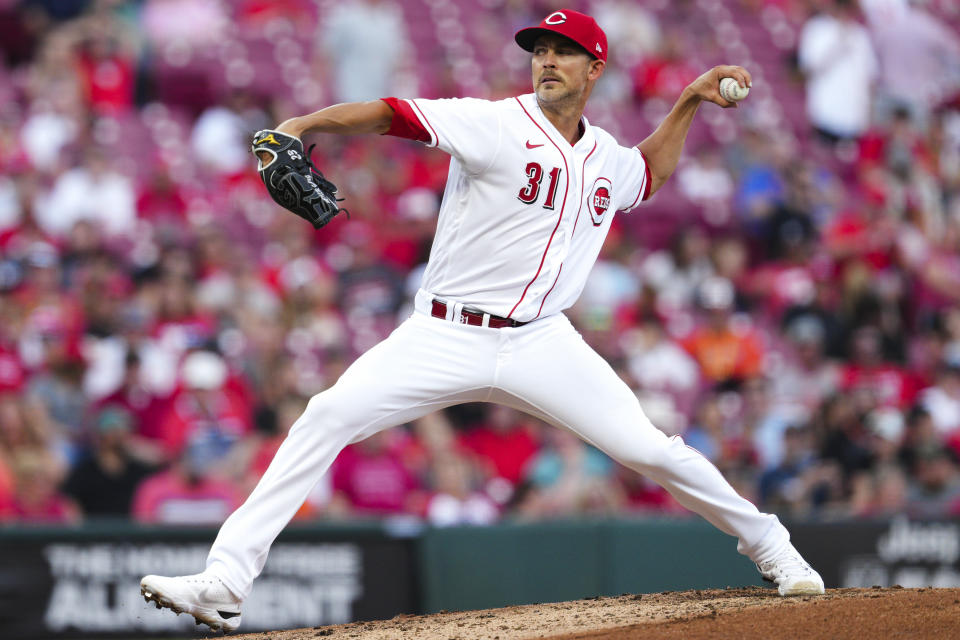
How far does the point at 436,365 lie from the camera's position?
14.3 ft

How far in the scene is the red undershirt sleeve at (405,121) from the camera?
13.9ft

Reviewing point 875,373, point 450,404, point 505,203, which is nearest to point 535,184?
point 505,203

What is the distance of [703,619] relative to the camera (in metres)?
4.51

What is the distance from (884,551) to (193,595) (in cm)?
486

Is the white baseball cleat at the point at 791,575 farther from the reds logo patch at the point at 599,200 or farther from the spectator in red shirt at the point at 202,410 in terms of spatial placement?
the spectator in red shirt at the point at 202,410

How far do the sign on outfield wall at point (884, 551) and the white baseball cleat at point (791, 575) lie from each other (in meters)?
2.81

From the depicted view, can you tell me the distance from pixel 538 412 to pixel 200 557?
125 inches

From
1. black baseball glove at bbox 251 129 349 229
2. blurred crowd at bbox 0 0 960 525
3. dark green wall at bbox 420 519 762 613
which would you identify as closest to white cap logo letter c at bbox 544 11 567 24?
black baseball glove at bbox 251 129 349 229

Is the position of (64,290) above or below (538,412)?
above

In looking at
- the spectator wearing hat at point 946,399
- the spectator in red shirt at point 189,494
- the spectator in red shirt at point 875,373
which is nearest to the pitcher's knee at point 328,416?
the spectator in red shirt at point 189,494

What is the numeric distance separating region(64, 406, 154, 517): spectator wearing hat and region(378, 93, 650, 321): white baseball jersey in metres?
3.57

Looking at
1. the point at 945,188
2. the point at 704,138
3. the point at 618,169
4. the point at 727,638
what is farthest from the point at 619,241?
the point at 727,638

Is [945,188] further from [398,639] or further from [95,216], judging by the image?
[398,639]

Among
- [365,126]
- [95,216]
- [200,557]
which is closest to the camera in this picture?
[365,126]
